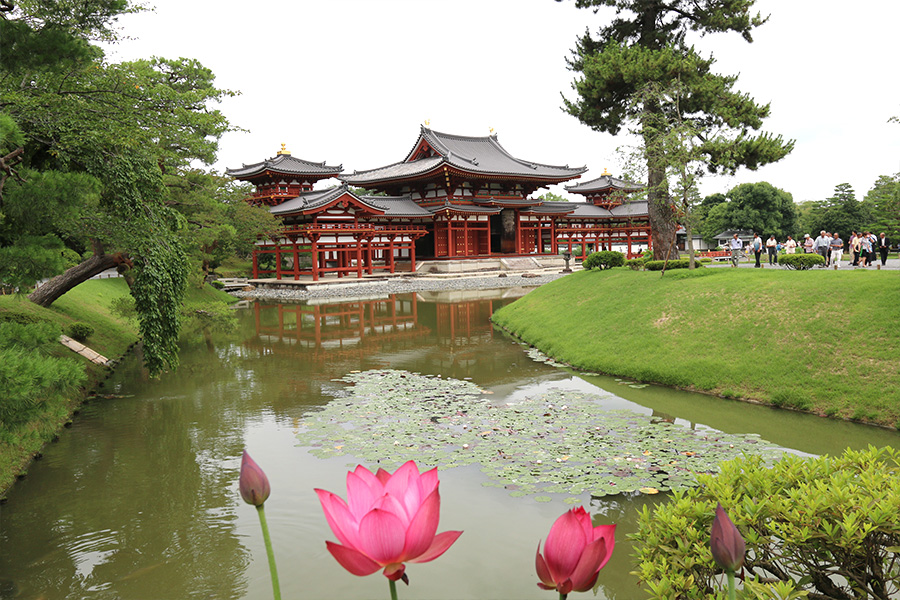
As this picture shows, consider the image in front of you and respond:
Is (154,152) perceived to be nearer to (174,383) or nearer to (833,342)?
(174,383)

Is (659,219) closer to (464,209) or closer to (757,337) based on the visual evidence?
(757,337)

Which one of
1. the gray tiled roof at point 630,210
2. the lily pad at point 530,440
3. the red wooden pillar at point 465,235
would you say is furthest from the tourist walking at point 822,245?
the gray tiled roof at point 630,210

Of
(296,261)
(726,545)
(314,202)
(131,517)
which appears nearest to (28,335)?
(131,517)

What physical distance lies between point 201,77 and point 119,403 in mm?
19285

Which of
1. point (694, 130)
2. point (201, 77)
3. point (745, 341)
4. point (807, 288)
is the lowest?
point (745, 341)

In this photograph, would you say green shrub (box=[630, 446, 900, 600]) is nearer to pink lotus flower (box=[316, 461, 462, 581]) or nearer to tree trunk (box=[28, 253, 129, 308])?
pink lotus flower (box=[316, 461, 462, 581])

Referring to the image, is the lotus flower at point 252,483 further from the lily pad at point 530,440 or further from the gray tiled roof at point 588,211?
the gray tiled roof at point 588,211

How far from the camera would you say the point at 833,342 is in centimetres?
886

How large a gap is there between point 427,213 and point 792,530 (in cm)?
3544

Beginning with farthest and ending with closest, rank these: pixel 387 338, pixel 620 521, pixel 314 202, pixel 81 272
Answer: pixel 314 202, pixel 387 338, pixel 81 272, pixel 620 521

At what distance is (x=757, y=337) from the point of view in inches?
387

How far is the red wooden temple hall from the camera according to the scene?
3156cm

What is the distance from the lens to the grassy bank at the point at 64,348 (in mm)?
6179

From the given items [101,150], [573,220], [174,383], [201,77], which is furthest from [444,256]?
[101,150]
